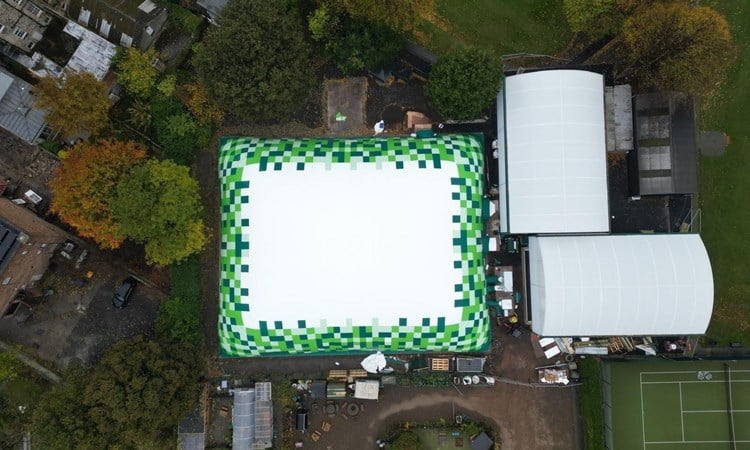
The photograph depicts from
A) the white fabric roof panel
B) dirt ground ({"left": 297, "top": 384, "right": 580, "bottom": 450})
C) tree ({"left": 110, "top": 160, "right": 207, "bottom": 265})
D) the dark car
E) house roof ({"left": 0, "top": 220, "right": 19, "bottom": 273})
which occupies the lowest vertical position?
dirt ground ({"left": 297, "top": 384, "right": 580, "bottom": 450})

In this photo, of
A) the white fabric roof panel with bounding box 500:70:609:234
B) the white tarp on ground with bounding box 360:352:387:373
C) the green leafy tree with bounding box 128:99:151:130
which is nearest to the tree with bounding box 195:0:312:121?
the green leafy tree with bounding box 128:99:151:130

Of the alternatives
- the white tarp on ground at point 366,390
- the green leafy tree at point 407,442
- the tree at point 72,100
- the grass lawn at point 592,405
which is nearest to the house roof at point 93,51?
the tree at point 72,100

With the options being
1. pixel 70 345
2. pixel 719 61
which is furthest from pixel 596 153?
pixel 70 345

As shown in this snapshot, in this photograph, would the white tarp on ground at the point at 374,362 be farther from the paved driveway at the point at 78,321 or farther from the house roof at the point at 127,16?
the house roof at the point at 127,16

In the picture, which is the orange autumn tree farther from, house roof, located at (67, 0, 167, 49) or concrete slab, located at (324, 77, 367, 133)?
concrete slab, located at (324, 77, 367, 133)

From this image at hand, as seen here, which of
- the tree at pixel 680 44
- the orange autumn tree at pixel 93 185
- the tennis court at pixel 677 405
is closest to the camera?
the orange autumn tree at pixel 93 185

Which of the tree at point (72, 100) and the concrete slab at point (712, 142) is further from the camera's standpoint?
the concrete slab at point (712, 142)

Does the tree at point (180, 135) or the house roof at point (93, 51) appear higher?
the house roof at point (93, 51)
